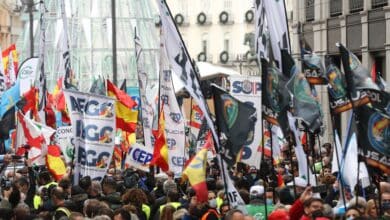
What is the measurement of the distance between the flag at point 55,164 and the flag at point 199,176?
7622 millimetres

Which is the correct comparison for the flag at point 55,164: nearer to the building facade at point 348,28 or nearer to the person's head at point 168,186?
the person's head at point 168,186

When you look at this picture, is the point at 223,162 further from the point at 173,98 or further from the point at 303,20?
the point at 303,20

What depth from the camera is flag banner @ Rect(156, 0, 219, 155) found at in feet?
67.0

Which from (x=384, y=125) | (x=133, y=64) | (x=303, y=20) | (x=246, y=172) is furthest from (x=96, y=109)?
(x=133, y=64)

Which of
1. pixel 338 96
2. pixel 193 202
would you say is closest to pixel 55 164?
pixel 193 202

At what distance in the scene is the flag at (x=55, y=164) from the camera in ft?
77.8

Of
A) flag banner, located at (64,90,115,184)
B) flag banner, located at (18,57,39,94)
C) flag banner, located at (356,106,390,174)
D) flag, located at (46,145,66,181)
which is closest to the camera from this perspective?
flag banner, located at (356,106,390,174)

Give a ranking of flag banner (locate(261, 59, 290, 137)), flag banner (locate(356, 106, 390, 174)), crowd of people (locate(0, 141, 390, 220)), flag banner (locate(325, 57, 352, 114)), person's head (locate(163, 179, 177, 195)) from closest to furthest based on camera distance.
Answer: flag banner (locate(356, 106, 390, 174)) → crowd of people (locate(0, 141, 390, 220)) → flag banner (locate(325, 57, 352, 114)) → flag banner (locate(261, 59, 290, 137)) → person's head (locate(163, 179, 177, 195))

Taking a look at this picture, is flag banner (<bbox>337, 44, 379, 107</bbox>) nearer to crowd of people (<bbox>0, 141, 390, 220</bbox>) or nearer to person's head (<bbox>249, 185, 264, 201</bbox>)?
crowd of people (<bbox>0, 141, 390, 220</bbox>)

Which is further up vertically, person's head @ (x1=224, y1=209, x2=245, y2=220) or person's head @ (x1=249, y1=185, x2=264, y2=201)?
person's head @ (x1=224, y1=209, x2=245, y2=220)

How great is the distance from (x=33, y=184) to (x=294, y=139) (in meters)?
5.12

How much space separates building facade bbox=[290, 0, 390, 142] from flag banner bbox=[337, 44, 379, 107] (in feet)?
77.1

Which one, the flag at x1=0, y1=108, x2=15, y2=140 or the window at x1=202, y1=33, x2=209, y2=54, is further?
the window at x1=202, y1=33, x2=209, y2=54

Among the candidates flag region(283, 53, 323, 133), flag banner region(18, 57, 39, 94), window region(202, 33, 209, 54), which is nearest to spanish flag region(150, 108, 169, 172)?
flag region(283, 53, 323, 133)
